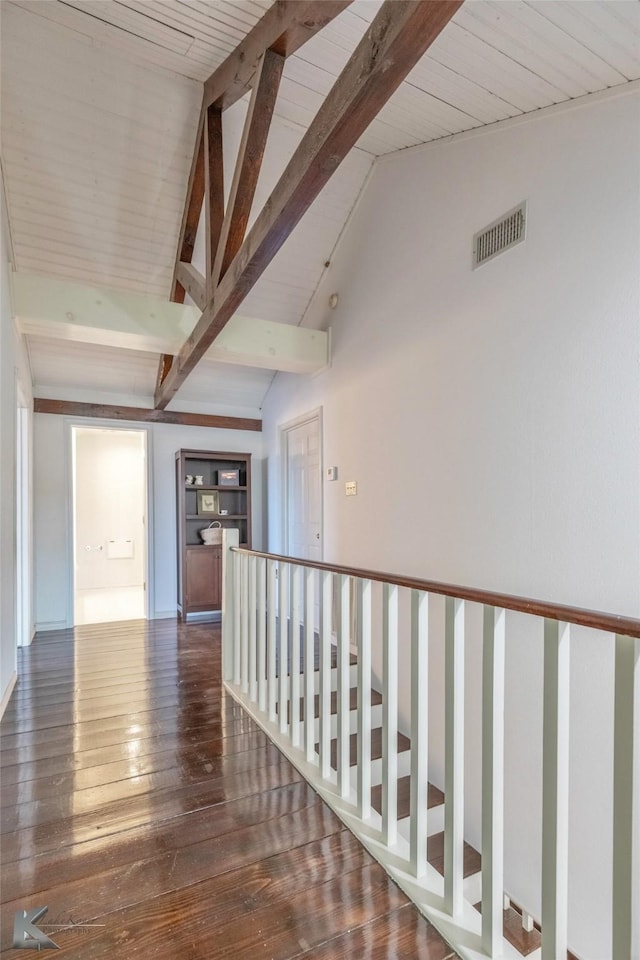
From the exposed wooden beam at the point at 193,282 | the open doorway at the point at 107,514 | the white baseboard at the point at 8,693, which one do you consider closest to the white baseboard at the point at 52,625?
the white baseboard at the point at 8,693

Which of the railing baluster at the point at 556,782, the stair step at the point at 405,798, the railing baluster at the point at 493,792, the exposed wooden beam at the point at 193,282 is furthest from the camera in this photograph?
the exposed wooden beam at the point at 193,282

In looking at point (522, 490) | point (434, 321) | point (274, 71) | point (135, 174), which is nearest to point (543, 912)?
point (522, 490)

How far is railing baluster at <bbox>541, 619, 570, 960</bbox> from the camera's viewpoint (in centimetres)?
107

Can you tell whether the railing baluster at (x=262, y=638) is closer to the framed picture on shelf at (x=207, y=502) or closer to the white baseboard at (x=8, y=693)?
the white baseboard at (x=8, y=693)

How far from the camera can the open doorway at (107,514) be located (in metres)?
7.37

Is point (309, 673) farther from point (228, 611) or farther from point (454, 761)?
point (228, 611)

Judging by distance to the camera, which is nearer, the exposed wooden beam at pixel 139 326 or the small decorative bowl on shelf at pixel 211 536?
the exposed wooden beam at pixel 139 326

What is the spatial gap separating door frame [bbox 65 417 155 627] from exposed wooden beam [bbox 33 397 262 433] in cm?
7

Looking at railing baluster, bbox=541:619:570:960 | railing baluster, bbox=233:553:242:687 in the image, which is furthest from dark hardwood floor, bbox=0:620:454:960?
railing baluster, bbox=541:619:570:960

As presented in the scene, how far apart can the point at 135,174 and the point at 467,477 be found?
306 cm

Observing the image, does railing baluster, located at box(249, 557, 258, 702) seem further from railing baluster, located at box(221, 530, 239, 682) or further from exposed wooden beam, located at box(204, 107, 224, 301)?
exposed wooden beam, located at box(204, 107, 224, 301)

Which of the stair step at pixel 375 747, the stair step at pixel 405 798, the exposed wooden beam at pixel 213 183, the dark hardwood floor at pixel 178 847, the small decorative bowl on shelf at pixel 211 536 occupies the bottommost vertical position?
the stair step at pixel 405 798

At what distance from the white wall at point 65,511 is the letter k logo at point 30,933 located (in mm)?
3858

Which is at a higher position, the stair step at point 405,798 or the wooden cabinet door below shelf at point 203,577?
the wooden cabinet door below shelf at point 203,577
